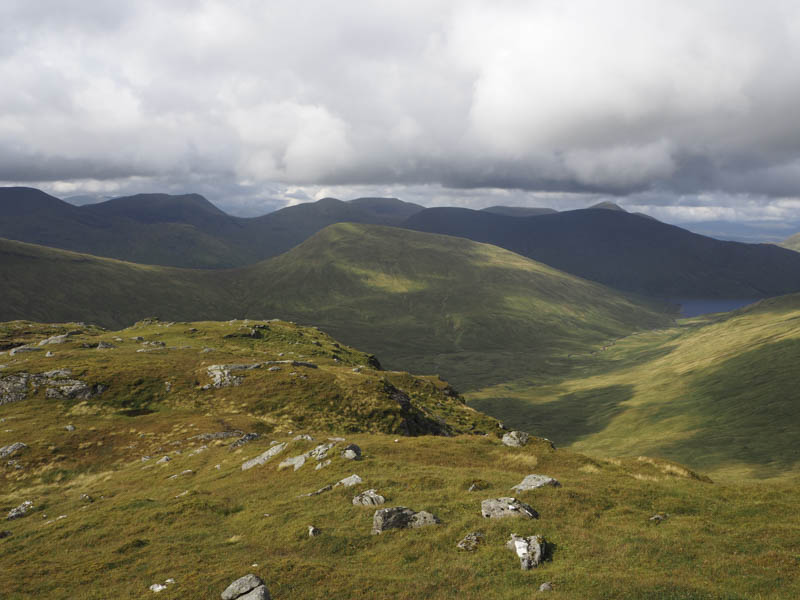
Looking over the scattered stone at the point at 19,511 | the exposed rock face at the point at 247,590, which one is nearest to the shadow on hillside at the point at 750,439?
the exposed rock face at the point at 247,590

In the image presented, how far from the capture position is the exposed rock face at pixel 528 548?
2086cm

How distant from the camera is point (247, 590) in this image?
64.2 feet

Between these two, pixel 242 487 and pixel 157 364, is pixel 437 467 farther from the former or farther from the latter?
pixel 157 364

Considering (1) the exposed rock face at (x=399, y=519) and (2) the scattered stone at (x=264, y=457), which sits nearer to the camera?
(1) the exposed rock face at (x=399, y=519)

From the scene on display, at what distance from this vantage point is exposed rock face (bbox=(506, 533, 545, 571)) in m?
20.9

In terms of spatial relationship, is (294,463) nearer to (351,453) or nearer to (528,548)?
(351,453)

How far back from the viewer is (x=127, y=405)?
66188 mm

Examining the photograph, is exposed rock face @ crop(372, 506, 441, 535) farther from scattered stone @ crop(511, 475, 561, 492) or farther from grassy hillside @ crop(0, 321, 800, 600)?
scattered stone @ crop(511, 475, 561, 492)

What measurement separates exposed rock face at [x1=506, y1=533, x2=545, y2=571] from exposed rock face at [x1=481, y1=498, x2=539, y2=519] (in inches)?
104

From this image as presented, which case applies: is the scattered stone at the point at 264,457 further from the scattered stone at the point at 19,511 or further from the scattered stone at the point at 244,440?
the scattered stone at the point at 19,511

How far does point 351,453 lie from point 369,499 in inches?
374

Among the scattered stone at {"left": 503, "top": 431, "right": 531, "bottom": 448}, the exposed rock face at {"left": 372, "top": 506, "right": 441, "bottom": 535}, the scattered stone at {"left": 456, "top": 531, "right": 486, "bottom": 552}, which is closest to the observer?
the scattered stone at {"left": 456, "top": 531, "right": 486, "bottom": 552}

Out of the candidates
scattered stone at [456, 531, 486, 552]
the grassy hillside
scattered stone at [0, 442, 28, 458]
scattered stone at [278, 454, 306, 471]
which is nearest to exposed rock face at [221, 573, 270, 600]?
the grassy hillside

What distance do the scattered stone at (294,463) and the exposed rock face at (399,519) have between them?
581 inches
